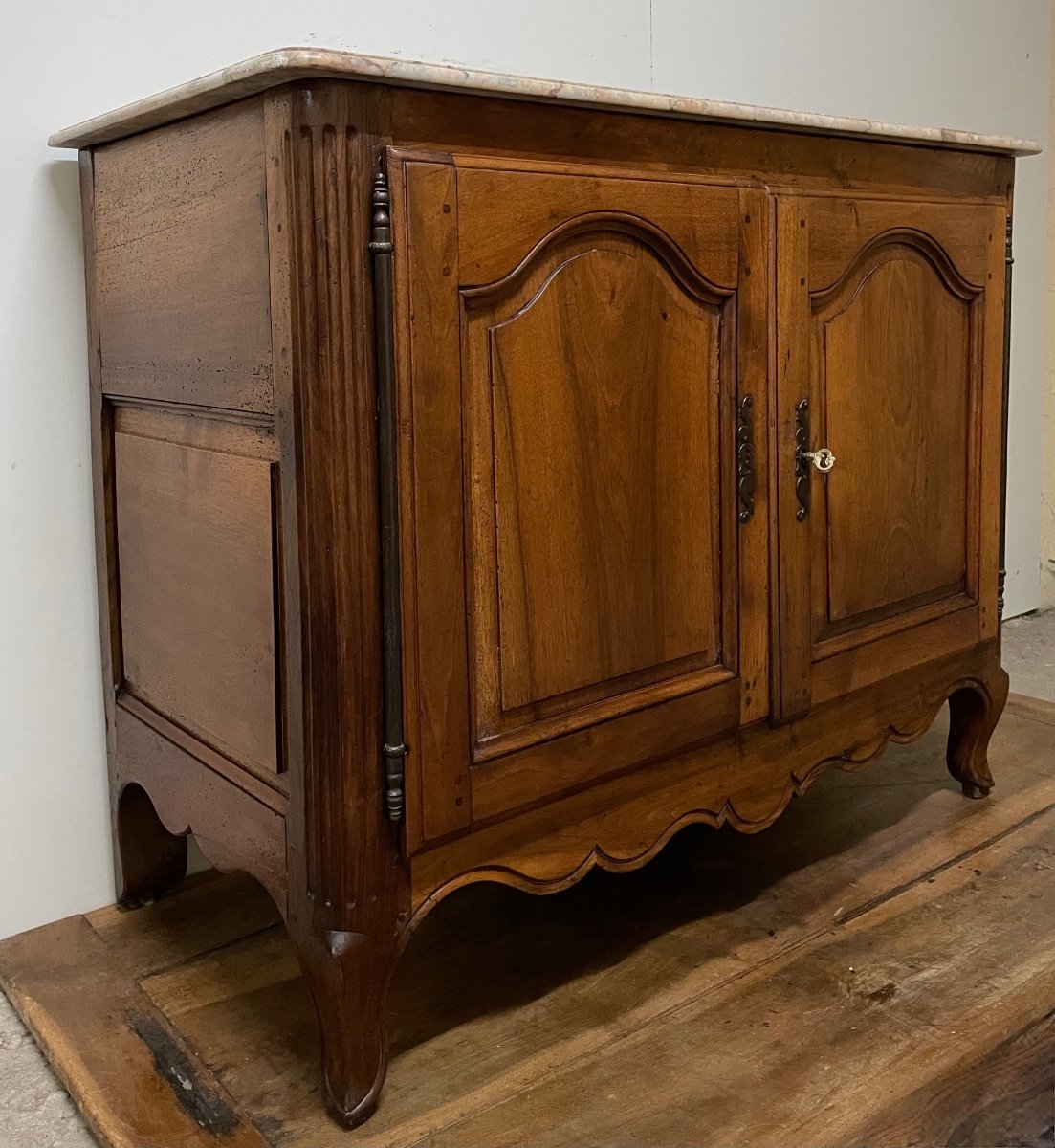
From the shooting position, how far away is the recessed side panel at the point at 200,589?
1.22 metres

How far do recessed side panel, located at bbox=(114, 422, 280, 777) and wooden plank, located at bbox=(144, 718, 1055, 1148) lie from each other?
0.31 metres

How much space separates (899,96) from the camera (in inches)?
100

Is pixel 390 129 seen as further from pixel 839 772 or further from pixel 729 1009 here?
pixel 839 772

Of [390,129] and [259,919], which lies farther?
[259,919]

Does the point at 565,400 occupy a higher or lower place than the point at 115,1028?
higher

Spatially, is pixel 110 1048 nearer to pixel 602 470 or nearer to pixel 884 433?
pixel 602 470

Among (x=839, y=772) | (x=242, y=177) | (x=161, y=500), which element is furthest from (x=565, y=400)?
(x=839, y=772)

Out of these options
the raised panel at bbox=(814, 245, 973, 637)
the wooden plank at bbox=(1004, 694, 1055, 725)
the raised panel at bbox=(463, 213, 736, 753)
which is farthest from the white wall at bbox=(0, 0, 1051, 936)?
the wooden plank at bbox=(1004, 694, 1055, 725)

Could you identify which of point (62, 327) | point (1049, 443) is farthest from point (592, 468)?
point (1049, 443)

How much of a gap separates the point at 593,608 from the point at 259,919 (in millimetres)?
641

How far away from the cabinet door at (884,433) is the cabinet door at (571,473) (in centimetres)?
7

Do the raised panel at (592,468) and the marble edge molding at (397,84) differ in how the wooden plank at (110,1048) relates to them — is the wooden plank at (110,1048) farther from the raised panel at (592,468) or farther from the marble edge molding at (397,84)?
the marble edge molding at (397,84)

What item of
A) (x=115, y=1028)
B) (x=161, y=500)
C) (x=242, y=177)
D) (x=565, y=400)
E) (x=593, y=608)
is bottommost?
(x=115, y=1028)

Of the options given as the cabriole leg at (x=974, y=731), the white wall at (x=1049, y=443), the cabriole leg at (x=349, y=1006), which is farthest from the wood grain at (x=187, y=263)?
the white wall at (x=1049, y=443)
